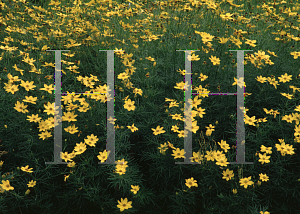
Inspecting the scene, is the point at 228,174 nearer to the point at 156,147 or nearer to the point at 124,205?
the point at 156,147

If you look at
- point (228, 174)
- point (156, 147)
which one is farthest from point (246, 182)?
point (156, 147)

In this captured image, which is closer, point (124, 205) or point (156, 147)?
point (124, 205)

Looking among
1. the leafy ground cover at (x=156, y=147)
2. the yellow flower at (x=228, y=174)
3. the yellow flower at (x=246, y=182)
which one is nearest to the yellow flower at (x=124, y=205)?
the leafy ground cover at (x=156, y=147)

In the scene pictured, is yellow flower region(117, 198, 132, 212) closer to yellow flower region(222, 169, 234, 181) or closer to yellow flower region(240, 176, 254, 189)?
yellow flower region(222, 169, 234, 181)

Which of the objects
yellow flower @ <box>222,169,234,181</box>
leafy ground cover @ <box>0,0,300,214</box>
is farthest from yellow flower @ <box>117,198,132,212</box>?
yellow flower @ <box>222,169,234,181</box>

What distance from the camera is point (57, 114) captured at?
2637 millimetres

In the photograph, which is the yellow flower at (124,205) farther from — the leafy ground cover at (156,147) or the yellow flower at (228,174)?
the yellow flower at (228,174)

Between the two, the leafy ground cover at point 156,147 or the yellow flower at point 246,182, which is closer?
the yellow flower at point 246,182

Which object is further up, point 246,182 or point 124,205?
point 246,182

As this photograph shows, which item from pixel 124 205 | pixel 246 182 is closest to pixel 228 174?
pixel 246 182

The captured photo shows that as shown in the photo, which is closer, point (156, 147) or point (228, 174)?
point (228, 174)

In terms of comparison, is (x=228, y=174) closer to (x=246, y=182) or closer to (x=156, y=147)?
(x=246, y=182)

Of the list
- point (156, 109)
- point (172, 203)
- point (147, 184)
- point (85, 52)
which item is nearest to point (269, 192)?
point (172, 203)

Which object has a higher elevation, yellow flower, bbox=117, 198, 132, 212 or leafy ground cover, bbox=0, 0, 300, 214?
leafy ground cover, bbox=0, 0, 300, 214
